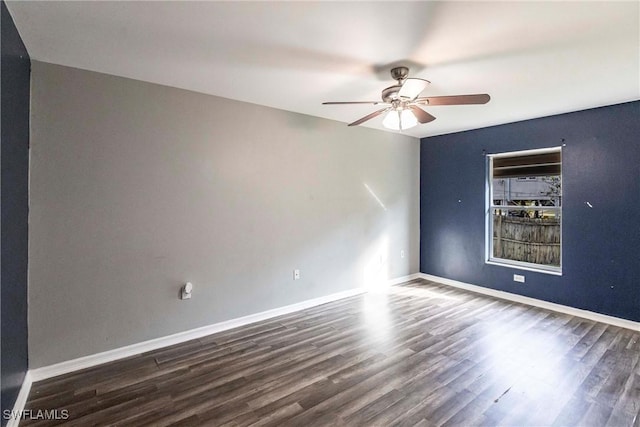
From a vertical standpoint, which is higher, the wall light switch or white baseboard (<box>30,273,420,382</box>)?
the wall light switch

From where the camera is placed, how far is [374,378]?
229 cm

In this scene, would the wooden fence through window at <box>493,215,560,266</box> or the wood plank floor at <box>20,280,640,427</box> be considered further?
the wooden fence through window at <box>493,215,560,266</box>

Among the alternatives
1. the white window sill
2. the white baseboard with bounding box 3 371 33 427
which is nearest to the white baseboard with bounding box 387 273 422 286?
the white window sill

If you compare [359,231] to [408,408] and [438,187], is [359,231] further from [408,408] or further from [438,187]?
[408,408]

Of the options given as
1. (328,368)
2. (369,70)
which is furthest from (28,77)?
(328,368)

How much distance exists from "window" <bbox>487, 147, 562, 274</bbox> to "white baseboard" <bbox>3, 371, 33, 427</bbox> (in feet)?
16.8

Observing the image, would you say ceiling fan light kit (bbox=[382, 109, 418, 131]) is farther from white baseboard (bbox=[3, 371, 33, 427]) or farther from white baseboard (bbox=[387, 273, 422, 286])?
white baseboard (bbox=[3, 371, 33, 427])

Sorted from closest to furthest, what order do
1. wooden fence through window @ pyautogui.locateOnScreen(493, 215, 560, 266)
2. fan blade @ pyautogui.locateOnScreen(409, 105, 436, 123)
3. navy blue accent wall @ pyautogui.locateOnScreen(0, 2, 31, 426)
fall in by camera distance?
navy blue accent wall @ pyautogui.locateOnScreen(0, 2, 31, 426)
fan blade @ pyautogui.locateOnScreen(409, 105, 436, 123)
wooden fence through window @ pyautogui.locateOnScreen(493, 215, 560, 266)

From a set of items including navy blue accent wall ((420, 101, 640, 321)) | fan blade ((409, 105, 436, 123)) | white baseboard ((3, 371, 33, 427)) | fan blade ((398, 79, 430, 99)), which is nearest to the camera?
white baseboard ((3, 371, 33, 427))

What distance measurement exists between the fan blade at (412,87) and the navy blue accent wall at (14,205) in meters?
2.43

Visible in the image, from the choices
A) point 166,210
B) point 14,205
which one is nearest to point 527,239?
point 166,210

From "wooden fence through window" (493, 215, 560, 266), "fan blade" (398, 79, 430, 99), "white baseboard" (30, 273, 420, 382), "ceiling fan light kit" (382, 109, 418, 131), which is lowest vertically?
"white baseboard" (30, 273, 420, 382)

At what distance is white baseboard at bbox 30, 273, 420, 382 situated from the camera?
7.67ft

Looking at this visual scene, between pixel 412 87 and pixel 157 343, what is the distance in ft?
10.2
